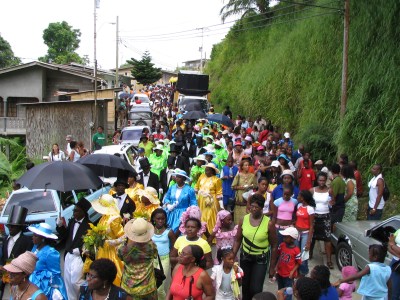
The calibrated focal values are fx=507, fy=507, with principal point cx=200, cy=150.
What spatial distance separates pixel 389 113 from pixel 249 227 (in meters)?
8.37

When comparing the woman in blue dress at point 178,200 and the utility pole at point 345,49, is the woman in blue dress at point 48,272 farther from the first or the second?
the utility pole at point 345,49

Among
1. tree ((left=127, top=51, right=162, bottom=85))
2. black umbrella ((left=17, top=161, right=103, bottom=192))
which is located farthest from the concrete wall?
tree ((left=127, top=51, right=162, bottom=85))

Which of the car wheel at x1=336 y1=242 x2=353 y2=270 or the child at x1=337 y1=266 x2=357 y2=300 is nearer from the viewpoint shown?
the child at x1=337 y1=266 x2=357 y2=300

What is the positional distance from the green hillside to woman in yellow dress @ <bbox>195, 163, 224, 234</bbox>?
17.4ft

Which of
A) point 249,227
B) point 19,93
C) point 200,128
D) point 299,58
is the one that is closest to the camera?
point 249,227

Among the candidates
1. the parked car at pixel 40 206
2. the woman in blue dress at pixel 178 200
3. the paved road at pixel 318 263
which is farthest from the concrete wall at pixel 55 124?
the woman in blue dress at pixel 178 200

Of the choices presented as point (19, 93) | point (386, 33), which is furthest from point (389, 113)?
point (19, 93)

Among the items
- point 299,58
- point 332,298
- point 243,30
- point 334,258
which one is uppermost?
point 243,30

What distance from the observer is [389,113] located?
43.9 ft

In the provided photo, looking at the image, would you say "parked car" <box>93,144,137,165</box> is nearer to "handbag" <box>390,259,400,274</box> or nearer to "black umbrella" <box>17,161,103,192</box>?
"black umbrella" <box>17,161,103,192</box>

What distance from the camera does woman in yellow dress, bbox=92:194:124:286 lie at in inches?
248

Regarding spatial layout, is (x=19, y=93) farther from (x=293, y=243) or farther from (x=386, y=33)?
(x=293, y=243)

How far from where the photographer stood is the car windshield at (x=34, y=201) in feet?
32.4

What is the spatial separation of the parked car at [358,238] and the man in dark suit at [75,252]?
14.4ft
